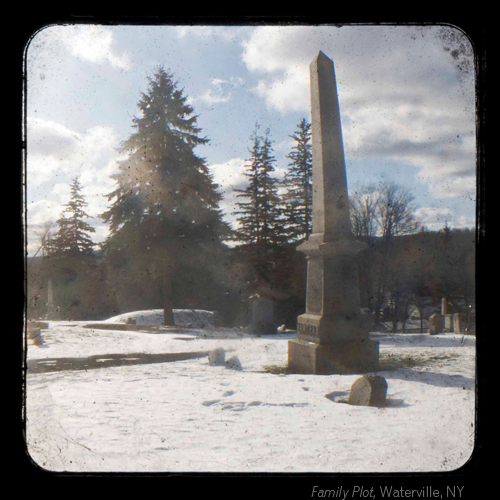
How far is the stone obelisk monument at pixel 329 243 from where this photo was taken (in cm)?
411

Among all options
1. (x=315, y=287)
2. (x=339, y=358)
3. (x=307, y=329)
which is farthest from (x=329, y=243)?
(x=339, y=358)

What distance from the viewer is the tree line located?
365cm

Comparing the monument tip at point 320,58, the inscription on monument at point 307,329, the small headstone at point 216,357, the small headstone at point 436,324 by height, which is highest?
the monument tip at point 320,58

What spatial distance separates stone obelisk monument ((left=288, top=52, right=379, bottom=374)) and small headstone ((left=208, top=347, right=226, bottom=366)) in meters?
0.82

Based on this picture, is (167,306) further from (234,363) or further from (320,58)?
(320,58)

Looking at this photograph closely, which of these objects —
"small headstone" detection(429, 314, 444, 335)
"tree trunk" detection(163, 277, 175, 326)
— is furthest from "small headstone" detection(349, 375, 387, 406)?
"small headstone" detection(429, 314, 444, 335)

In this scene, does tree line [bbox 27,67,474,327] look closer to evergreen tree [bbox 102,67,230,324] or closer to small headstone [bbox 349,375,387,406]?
evergreen tree [bbox 102,67,230,324]

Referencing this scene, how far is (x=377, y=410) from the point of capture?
2.65 meters

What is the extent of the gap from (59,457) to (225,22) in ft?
9.03

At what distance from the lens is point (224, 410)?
2598 millimetres

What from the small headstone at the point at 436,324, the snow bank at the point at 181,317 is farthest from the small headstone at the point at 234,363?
the small headstone at the point at 436,324

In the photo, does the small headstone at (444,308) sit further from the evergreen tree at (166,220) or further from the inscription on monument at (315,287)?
the evergreen tree at (166,220)

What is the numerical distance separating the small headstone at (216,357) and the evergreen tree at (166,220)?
1143 millimetres

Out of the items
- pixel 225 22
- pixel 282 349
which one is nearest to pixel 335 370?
pixel 282 349
